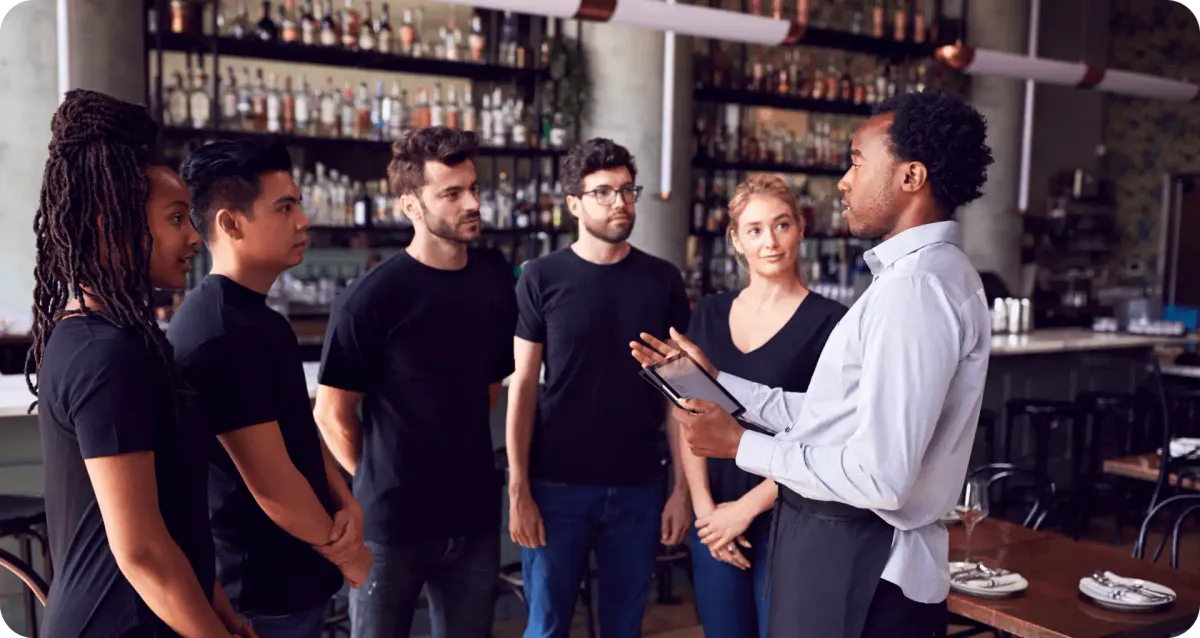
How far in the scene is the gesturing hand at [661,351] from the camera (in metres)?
1.81

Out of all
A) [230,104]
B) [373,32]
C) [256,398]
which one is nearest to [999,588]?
[256,398]

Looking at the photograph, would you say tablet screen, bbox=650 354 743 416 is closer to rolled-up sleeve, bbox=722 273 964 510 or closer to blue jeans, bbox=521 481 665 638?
rolled-up sleeve, bbox=722 273 964 510

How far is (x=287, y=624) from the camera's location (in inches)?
67.9

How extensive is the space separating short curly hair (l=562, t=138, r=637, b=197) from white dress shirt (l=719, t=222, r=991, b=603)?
107cm

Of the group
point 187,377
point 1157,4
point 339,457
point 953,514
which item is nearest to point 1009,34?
point 1157,4

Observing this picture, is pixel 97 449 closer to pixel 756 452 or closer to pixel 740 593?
pixel 756 452

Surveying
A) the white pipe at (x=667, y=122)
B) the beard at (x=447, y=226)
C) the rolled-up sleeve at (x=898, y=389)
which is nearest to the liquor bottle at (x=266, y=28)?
the white pipe at (x=667, y=122)

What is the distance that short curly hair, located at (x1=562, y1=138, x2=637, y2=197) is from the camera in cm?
263

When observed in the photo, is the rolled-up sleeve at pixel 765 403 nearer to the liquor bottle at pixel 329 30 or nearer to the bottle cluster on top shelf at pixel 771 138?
the liquor bottle at pixel 329 30

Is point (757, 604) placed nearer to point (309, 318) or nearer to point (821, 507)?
point (821, 507)

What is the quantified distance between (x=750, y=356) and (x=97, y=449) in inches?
58.3

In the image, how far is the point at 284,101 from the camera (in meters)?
5.61

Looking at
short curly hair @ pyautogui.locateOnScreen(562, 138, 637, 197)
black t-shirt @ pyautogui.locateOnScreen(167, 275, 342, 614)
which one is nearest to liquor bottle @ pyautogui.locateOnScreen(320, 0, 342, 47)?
short curly hair @ pyautogui.locateOnScreen(562, 138, 637, 197)

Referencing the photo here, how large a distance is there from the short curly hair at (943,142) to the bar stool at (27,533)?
6.77ft
